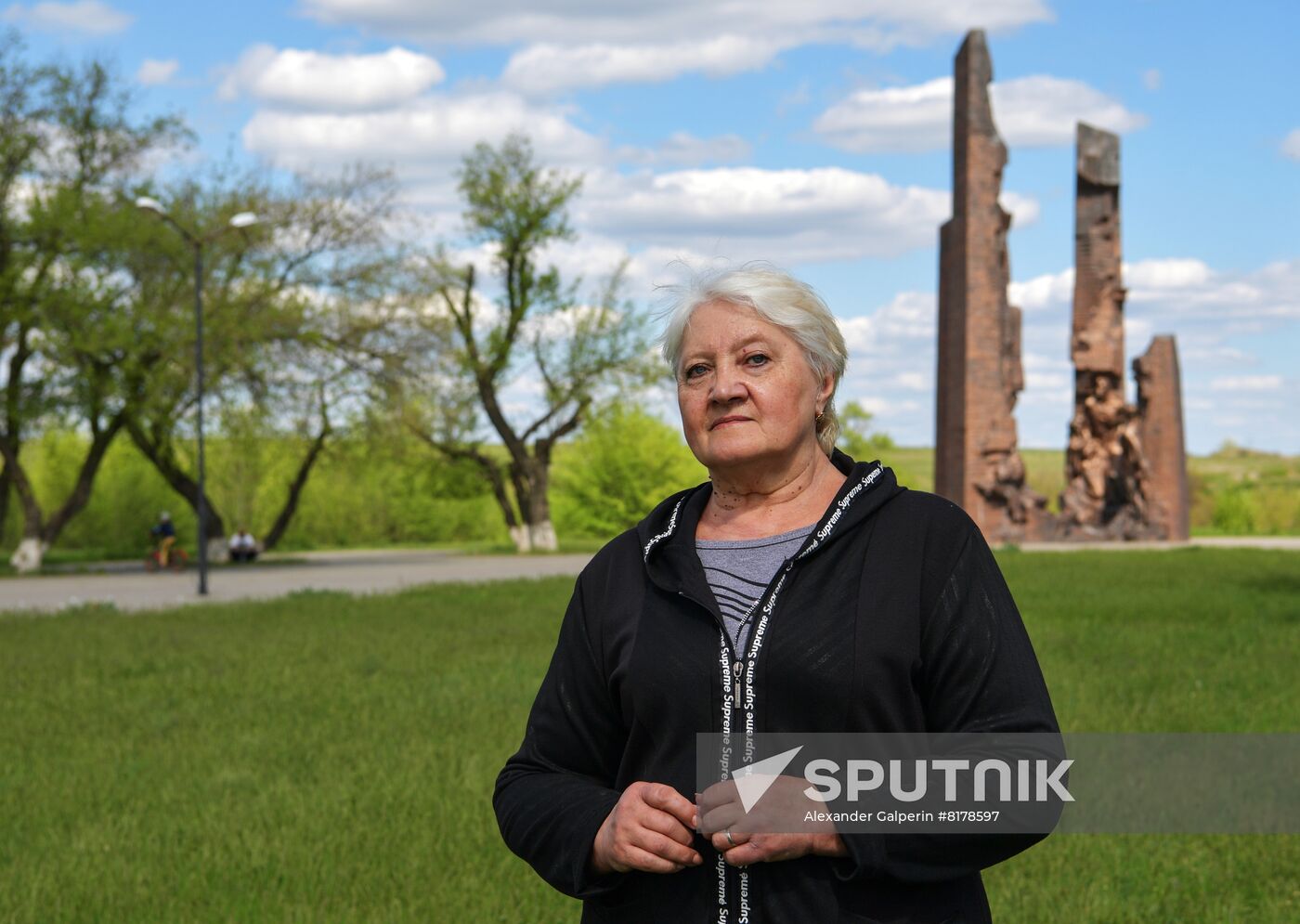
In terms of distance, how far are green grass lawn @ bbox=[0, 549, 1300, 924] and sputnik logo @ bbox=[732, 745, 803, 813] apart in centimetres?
348

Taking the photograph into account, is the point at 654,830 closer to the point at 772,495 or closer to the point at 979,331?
the point at 772,495

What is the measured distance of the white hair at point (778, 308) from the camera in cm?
264

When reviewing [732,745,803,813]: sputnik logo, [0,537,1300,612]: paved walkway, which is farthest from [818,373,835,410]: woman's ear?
[0,537,1300,612]: paved walkway

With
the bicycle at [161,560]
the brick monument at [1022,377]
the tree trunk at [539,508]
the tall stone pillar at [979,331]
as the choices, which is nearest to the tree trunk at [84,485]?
the bicycle at [161,560]

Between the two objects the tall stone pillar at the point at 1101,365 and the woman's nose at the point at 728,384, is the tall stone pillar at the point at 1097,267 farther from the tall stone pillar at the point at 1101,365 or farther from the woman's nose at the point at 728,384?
the woman's nose at the point at 728,384

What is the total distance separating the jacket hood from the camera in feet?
8.30

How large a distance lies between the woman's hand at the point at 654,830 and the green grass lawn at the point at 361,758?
3407 millimetres

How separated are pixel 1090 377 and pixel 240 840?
115ft

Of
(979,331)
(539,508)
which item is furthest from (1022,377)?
(539,508)

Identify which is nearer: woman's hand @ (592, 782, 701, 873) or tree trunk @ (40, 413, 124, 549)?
woman's hand @ (592, 782, 701, 873)

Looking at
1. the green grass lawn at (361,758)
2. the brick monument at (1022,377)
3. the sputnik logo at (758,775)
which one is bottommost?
the green grass lawn at (361,758)

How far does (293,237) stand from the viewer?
34406 millimetres

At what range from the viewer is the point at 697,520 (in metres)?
2.75

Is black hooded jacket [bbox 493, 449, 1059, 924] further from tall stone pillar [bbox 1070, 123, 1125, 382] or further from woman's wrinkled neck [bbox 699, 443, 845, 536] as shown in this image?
tall stone pillar [bbox 1070, 123, 1125, 382]
